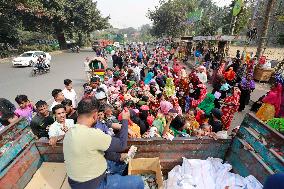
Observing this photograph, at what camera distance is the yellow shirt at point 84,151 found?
2.27 m

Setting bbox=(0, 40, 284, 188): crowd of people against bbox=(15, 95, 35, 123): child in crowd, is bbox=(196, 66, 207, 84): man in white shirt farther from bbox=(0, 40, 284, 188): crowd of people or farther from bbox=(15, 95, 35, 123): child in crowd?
bbox=(15, 95, 35, 123): child in crowd

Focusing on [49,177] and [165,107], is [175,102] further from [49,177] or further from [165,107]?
[49,177]

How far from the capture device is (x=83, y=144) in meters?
2.27

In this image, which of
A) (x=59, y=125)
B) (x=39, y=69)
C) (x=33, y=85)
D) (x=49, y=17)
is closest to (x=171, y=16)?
(x=49, y=17)

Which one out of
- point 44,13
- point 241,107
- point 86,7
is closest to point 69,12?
point 86,7

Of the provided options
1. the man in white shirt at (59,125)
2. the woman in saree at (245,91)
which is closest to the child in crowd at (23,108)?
the man in white shirt at (59,125)

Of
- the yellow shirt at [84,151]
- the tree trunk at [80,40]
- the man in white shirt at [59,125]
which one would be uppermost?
the yellow shirt at [84,151]

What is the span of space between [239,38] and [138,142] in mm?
11559

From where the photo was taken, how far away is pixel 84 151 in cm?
228

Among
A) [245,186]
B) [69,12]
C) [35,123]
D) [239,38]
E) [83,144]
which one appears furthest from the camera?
[69,12]

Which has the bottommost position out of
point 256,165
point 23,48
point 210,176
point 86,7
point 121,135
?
point 23,48

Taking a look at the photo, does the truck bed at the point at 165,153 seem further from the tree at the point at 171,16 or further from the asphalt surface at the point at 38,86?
the tree at the point at 171,16

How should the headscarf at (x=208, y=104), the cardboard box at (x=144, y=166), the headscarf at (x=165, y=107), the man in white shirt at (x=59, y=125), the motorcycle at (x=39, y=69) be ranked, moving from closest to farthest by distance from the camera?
the cardboard box at (x=144, y=166), the man in white shirt at (x=59, y=125), the headscarf at (x=165, y=107), the headscarf at (x=208, y=104), the motorcycle at (x=39, y=69)

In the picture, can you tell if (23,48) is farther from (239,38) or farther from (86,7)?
(239,38)
